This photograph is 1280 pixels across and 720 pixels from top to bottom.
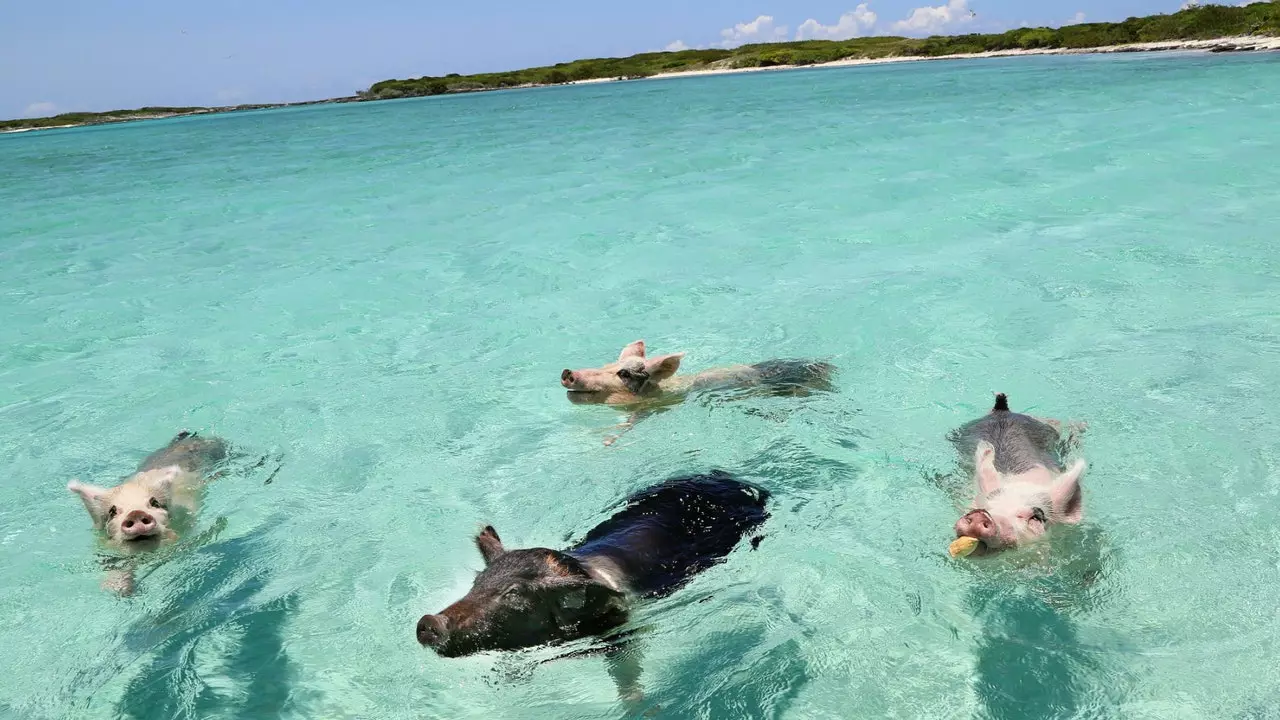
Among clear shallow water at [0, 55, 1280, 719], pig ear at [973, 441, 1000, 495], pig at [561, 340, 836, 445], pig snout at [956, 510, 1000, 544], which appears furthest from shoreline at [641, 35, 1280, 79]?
pig snout at [956, 510, 1000, 544]

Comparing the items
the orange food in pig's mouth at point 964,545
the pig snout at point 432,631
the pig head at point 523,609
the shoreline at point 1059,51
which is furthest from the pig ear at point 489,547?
the shoreline at point 1059,51

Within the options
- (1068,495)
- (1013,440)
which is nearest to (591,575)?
(1068,495)

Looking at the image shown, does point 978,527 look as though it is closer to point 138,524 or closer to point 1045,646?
point 1045,646

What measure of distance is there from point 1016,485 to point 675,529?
6.77 feet

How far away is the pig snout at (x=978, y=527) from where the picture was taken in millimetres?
5094

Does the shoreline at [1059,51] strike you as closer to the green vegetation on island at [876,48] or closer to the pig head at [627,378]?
the green vegetation on island at [876,48]

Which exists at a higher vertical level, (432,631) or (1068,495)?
(432,631)

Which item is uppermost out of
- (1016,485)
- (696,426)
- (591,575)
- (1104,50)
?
(1104,50)

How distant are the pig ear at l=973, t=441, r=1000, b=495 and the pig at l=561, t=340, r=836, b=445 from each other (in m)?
2.94

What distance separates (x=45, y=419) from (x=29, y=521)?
2937 millimetres

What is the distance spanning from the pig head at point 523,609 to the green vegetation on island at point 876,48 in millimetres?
71593

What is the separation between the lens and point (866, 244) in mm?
15914

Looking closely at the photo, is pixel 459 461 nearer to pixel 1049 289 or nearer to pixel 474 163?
pixel 1049 289

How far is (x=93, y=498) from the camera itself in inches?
264
